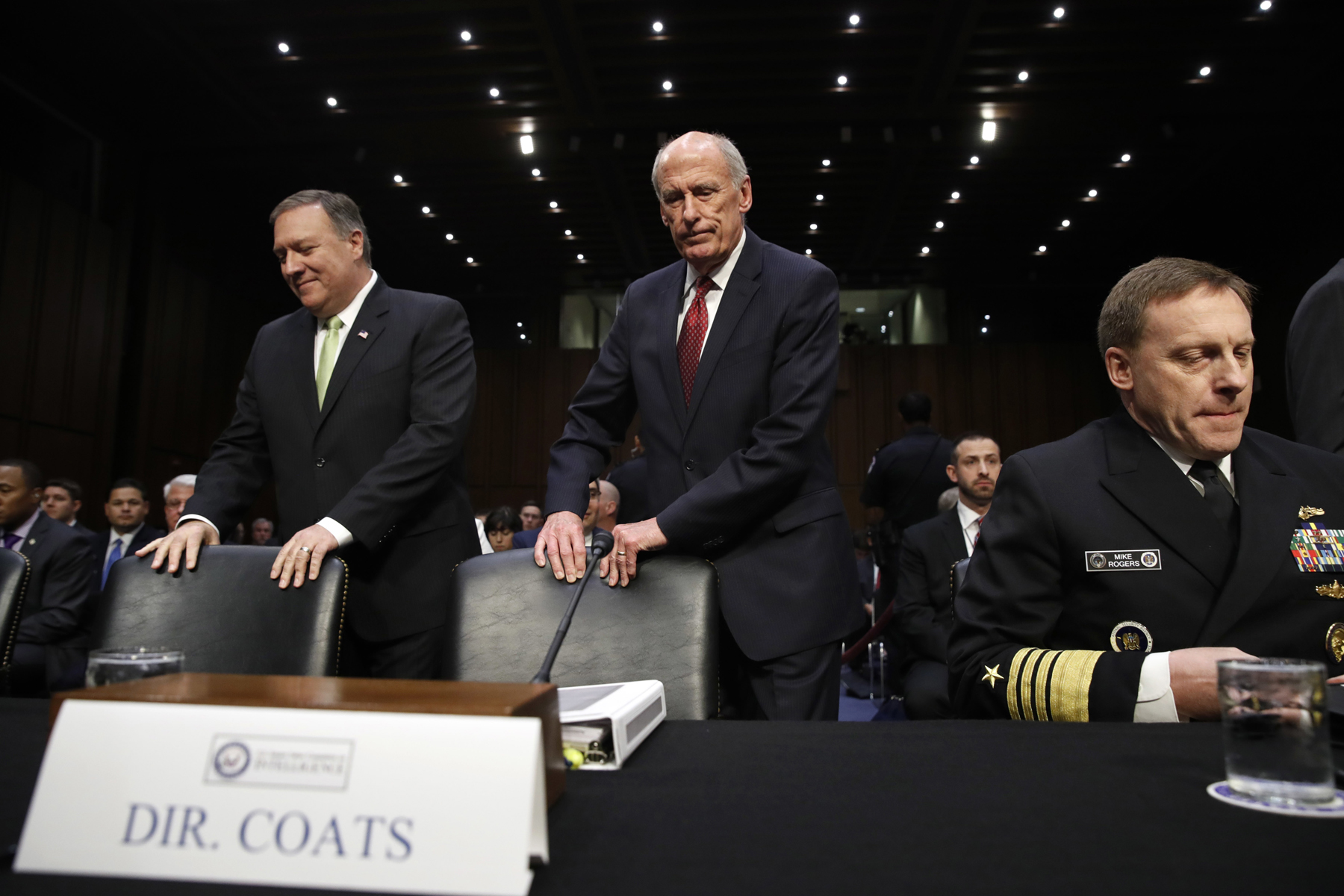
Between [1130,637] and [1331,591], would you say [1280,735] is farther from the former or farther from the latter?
[1331,591]

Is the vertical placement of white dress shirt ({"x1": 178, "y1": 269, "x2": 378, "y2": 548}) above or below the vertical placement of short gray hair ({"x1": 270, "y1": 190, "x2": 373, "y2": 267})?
below

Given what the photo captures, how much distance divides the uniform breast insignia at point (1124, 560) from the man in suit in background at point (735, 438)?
1.50 ft

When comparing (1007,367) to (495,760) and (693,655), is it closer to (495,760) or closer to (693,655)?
(693,655)

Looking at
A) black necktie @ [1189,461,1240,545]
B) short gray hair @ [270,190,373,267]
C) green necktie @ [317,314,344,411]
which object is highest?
short gray hair @ [270,190,373,267]

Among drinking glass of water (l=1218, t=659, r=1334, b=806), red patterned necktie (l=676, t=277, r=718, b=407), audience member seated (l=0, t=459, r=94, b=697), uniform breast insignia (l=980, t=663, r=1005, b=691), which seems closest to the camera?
drinking glass of water (l=1218, t=659, r=1334, b=806)

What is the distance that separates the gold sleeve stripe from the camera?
1144 millimetres

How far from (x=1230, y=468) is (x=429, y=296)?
1.67 meters

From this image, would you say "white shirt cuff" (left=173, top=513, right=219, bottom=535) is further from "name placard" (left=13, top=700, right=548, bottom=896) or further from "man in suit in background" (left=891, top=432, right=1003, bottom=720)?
"man in suit in background" (left=891, top=432, right=1003, bottom=720)

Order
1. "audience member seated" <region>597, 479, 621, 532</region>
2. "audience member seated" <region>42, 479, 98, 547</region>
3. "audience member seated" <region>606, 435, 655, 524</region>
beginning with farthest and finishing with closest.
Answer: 1. "audience member seated" <region>42, 479, 98, 547</region>
2. "audience member seated" <region>597, 479, 621, 532</region>
3. "audience member seated" <region>606, 435, 655, 524</region>

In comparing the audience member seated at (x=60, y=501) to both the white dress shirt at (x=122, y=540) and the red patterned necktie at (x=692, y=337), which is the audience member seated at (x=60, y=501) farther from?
the red patterned necktie at (x=692, y=337)

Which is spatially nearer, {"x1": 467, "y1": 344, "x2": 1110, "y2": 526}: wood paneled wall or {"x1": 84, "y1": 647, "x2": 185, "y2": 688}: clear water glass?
{"x1": 84, "y1": 647, "x2": 185, "y2": 688}: clear water glass

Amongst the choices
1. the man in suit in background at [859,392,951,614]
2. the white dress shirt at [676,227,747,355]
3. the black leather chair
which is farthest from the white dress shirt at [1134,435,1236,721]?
the man in suit in background at [859,392,951,614]

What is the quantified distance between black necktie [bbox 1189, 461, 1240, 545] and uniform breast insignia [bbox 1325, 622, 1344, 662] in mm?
171

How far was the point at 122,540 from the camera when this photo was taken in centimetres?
500
